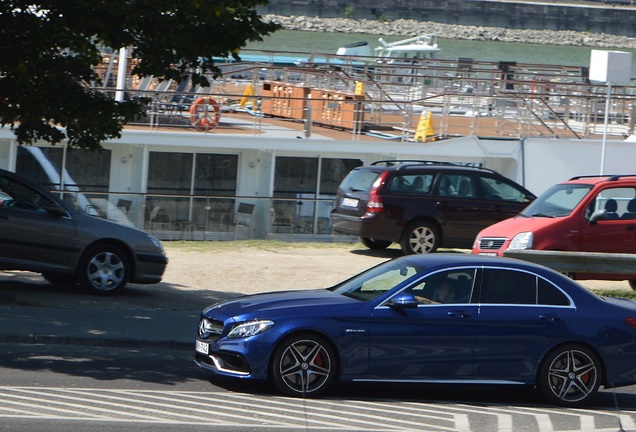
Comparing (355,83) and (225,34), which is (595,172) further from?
(225,34)

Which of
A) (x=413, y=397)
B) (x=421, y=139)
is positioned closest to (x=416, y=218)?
(x=421, y=139)

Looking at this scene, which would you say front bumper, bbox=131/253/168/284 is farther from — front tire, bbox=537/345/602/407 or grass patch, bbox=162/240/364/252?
front tire, bbox=537/345/602/407

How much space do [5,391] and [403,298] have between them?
3556 mm

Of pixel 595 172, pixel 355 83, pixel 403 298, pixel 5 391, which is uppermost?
pixel 355 83

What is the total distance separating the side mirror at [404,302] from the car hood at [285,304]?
0.30 m

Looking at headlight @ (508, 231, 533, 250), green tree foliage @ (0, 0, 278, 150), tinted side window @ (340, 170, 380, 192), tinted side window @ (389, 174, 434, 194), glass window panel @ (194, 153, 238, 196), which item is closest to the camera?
green tree foliage @ (0, 0, 278, 150)

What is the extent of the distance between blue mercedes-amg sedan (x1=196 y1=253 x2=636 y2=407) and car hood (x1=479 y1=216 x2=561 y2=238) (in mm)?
6887

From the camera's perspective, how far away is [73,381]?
1021 centimetres

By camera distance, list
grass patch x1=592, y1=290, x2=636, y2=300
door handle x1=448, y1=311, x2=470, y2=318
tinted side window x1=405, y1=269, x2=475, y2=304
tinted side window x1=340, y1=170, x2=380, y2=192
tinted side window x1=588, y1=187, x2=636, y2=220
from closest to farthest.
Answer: door handle x1=448, y1=311, x2=470, y2=318 → tinted side window x1=405, y1=269, x2=475, y2=304 → grass patch x1=592, y1=290, x2=636, y2=300 → tinted side window x1=588, y1=187, x2=636, y2=220 → tinted side window x1=340, y1=170, x2=380, y2=192

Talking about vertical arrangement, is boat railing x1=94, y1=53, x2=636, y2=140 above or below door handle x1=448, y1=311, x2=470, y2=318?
above

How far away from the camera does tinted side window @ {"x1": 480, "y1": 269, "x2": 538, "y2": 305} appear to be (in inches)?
406

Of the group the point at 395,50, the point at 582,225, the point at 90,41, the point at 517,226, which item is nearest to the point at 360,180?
the point at 517,226

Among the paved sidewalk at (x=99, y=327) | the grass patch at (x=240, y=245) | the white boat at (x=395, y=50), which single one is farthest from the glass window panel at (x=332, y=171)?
the white boat at (x=395, y=50)

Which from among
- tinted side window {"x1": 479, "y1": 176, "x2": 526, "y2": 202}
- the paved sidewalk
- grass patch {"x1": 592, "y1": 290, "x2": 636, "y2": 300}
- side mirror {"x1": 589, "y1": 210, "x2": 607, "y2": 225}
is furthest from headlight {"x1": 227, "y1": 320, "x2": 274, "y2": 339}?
tinted side window {"x1": 479, "y1": 176, "x2": 526, "y2": 202}
